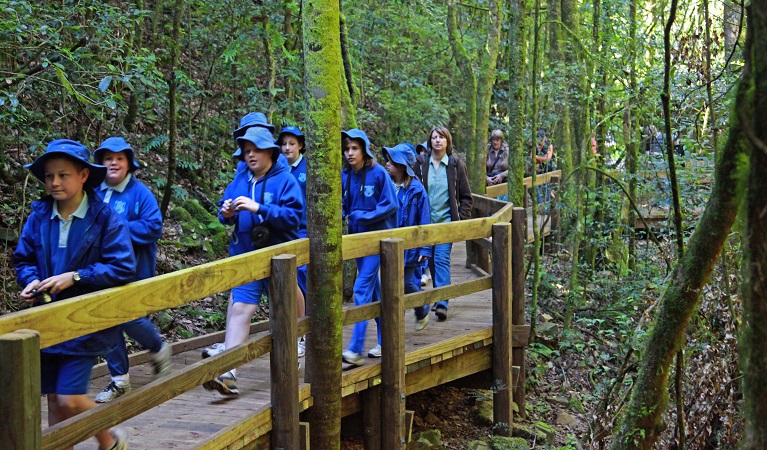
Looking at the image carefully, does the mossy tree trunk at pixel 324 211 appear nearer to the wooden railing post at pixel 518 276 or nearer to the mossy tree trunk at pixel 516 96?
the wooden railing post at pixel 518 276

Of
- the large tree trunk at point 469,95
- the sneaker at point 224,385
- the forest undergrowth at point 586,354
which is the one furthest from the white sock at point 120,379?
the large tree trunk at point 469,95

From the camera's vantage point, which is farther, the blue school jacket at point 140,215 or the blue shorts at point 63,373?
the blue school jacket at point 140,215

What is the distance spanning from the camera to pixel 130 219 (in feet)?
16.7

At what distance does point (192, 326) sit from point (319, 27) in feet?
Answer: 16.1

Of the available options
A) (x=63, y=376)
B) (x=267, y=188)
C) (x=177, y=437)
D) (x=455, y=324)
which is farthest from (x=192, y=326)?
(x=63, y=376)

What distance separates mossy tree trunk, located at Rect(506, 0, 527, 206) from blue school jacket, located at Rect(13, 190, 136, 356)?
22.9ft

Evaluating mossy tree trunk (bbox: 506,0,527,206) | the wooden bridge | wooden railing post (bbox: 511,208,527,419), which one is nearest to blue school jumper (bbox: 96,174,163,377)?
the wooden bridge

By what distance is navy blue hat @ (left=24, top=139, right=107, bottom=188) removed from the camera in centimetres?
400

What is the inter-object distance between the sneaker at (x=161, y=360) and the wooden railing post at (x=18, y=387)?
2236 mm

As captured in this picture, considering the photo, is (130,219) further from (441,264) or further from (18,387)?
(441,264)

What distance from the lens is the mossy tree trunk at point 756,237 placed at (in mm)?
2531

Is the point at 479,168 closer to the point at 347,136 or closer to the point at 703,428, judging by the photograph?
the point at 347,136

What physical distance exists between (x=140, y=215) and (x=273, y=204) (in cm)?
105

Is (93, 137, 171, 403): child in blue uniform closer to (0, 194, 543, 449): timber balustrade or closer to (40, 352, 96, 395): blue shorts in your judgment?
(0, 194, 543, 449): timber balustrade
